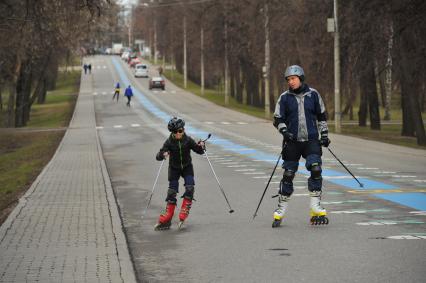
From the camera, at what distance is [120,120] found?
53656 mm

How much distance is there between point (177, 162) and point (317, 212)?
1866 mm

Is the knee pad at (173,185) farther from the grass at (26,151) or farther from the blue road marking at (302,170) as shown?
the blue road marking at (302,170)

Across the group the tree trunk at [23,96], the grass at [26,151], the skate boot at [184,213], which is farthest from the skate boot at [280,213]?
the tree trunk at [23,96]

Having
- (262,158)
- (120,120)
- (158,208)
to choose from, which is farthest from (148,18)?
(158,208)

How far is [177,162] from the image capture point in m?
11.5

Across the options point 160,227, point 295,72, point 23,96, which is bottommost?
point 160,227

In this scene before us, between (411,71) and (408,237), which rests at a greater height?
(411,71)

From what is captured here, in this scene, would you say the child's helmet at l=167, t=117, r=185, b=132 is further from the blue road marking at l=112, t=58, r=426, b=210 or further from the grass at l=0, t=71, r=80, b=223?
the blue road marking at l=112, t=58, r=426, b=210

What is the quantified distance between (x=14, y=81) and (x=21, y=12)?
2276 centimetres

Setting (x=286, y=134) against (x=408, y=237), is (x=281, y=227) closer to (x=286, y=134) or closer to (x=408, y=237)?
(x=286, y=134)

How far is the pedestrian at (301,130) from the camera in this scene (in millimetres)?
10922

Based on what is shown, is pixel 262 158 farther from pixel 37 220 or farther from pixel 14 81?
pixel 14 81

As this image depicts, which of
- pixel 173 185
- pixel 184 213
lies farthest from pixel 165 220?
pixel 173 185

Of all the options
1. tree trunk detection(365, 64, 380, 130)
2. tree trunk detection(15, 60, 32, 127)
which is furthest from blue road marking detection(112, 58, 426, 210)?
tree trunk detection(365, 64, 380, 130)
